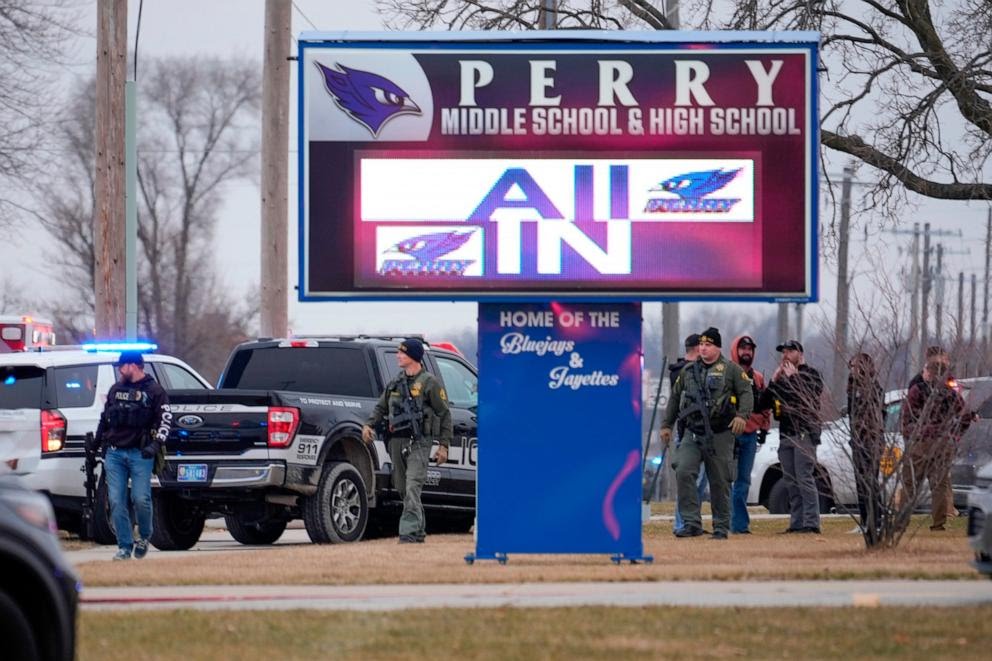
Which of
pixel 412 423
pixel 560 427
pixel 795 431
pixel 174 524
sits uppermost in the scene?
pixel 560 427

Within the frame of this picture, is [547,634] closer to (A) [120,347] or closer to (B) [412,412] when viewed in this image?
(B) [412,412]

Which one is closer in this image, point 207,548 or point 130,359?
point 130,359

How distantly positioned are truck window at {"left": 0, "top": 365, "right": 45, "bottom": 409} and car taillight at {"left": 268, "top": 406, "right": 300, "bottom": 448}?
10.2ft

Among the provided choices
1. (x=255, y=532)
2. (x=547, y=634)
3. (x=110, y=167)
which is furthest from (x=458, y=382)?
(x=547, y=634)

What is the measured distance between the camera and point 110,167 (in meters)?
23.5

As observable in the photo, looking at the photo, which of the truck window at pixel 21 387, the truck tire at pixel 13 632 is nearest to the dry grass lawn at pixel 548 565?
the truck window at pixel 21 387

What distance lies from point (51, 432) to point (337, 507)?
319 centimetres

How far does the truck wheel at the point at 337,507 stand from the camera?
57.7ft

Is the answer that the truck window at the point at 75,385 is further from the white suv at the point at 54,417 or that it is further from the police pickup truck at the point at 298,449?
the police pickup truck at the point at 298,449

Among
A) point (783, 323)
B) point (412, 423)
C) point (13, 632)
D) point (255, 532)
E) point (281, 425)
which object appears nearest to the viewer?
point (13, 632)

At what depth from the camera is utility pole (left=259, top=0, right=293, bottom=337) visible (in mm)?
23828

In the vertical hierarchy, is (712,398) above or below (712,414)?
above

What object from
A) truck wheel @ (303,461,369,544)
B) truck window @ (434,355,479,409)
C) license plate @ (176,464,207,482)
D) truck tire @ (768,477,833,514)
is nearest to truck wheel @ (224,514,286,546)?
truck wheel @ (303,461,369,544)

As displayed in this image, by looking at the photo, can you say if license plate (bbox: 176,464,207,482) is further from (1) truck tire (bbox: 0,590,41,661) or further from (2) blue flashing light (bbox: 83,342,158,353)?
(1) truck tire (bbox: 0,590,41,661)
